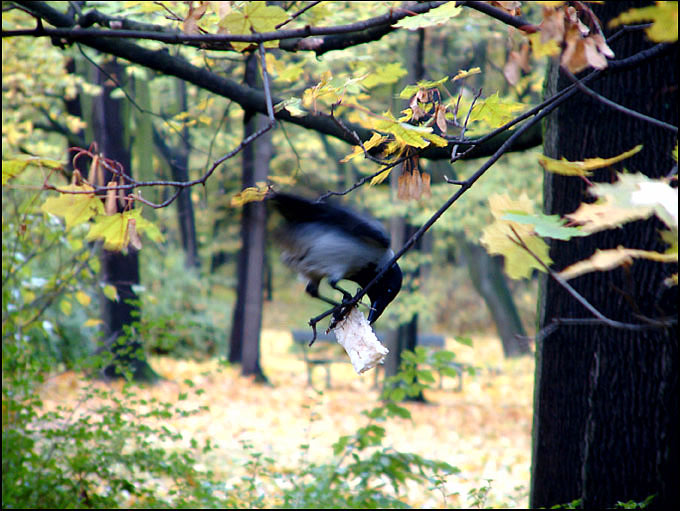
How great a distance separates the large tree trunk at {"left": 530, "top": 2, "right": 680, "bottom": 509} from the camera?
271 centimetres

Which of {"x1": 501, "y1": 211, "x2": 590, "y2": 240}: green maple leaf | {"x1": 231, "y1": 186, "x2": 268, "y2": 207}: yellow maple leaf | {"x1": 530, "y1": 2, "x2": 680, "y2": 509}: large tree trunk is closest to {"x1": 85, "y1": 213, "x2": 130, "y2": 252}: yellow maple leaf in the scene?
{"x1": 231, "y1": 186, "x2": 268, "y2": 207}: yellow maple leaf

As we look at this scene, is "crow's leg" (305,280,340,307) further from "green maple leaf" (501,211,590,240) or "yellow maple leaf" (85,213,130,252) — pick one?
"green maple leaf" (501,211,590,240)

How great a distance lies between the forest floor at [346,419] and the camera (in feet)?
21.3

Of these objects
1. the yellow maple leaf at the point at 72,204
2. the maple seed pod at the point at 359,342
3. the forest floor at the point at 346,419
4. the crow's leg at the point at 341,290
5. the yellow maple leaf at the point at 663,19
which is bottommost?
the forest floor at the point at 346,419

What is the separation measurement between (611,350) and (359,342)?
1680mm

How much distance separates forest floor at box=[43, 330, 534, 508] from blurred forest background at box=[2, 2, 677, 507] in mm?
63

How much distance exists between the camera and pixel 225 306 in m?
15.8

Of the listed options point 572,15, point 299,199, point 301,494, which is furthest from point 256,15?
point 301,494

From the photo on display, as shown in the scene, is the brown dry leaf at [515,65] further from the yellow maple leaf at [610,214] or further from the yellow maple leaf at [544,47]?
the yellow maple leaf at [610,214]

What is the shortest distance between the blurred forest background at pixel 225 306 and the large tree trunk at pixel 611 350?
1.64 feet

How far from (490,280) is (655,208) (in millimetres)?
14756

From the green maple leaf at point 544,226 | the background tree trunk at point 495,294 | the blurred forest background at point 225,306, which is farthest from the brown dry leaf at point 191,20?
the background tree trunk at point 495,294

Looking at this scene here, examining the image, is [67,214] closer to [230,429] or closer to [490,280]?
[230,429]

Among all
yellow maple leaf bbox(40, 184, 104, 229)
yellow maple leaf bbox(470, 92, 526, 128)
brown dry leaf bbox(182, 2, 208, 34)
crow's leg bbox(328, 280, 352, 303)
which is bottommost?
crow's leg bbox(328, 280, 352, 303)
